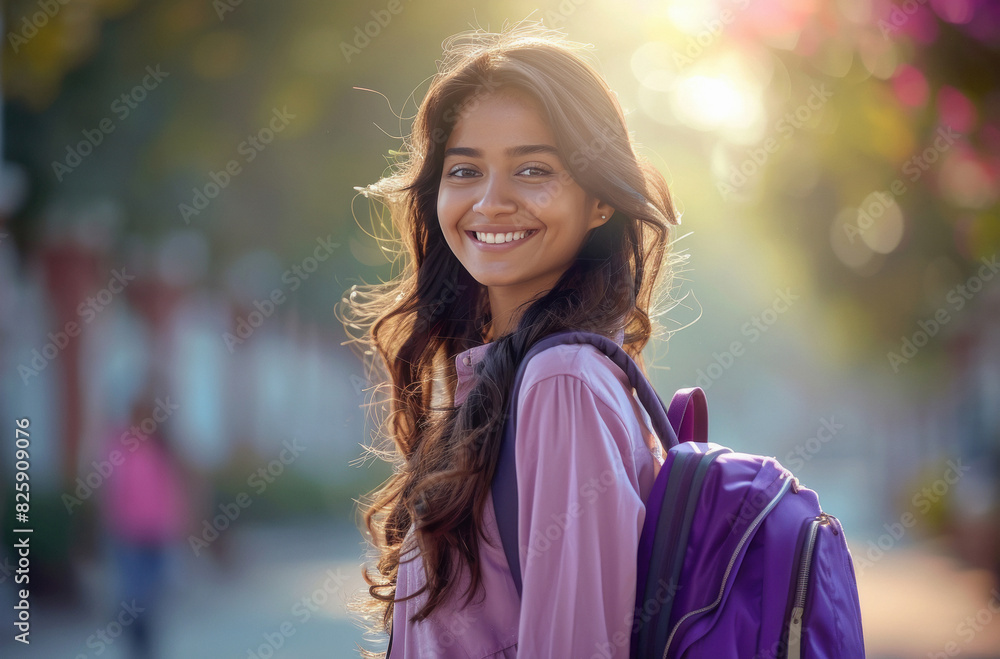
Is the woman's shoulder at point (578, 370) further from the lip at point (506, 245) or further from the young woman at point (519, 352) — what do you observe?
the lip at point (506, 245)

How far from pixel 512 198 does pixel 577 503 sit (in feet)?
2.46

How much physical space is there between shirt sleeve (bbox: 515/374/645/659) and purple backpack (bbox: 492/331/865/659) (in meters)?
0.05

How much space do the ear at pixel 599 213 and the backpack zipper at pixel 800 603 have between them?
862 millimetres

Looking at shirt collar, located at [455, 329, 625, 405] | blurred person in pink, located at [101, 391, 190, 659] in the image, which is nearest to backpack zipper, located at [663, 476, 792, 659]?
→ shirt collar, located at [455, 329, 625, 405]

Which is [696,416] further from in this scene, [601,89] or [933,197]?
[933,197]

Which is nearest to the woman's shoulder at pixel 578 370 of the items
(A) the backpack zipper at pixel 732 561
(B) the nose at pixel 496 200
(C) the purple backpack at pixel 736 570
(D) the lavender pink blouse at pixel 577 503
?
(D) the lavender pink blouse at pixel 577 503

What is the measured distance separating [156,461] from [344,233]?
2.55 meters

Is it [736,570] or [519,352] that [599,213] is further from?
[736,570]

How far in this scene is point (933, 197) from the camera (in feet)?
17.7

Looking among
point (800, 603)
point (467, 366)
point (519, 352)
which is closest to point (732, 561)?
point (800, 603)

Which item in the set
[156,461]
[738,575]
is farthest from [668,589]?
[156,461]

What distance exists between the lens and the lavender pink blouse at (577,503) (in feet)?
4.63

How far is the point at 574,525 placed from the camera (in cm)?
142

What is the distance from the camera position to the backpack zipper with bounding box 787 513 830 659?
1408 millimetres
